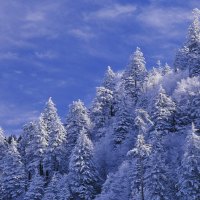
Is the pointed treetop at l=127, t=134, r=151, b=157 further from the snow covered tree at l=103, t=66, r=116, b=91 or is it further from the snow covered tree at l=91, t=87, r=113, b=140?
the snow covered tree at l=103, t=66, r=116, b=91

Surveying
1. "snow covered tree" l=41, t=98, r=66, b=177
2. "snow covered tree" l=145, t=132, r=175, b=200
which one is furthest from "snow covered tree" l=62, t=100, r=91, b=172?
"snow covered tree" l=145, t=132, r=175, b=200

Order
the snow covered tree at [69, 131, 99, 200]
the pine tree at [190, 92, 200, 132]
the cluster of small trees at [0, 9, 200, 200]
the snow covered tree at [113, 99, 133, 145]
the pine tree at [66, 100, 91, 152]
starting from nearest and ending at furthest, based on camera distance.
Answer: the cluster of small trees at [0, 9, 200, 200] → the pine tree at [190, 92, 200, 132] → the snow covered tree at [69, 131, 99, 200] → the snow covered tree at [113, 99, 133, 145] → the pine tree at [66, 100, 91, 152]

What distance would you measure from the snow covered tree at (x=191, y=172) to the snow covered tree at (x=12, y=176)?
1717 inches

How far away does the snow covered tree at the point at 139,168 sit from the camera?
6625 centimetres

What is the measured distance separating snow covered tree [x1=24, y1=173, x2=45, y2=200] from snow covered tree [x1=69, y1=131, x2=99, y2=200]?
32.9ft

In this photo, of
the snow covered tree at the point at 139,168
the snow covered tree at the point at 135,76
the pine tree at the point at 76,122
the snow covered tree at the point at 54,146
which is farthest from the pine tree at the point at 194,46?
the snow covered tree at the point at 139,168

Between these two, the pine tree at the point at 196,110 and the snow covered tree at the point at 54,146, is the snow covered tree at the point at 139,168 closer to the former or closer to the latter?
the pine tree at the point at 196,110

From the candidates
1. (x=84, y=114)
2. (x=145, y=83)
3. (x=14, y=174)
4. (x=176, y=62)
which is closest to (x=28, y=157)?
(x=14, y=174)

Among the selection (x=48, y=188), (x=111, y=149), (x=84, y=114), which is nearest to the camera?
(x=48, y=188)

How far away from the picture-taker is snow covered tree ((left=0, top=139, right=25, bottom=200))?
93875 millimetres

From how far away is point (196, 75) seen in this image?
9500 centimetres

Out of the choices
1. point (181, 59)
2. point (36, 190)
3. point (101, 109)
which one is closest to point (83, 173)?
point (36, 190)

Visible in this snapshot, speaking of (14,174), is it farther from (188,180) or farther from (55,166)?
(188,180)

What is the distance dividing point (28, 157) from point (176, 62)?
45071mm
